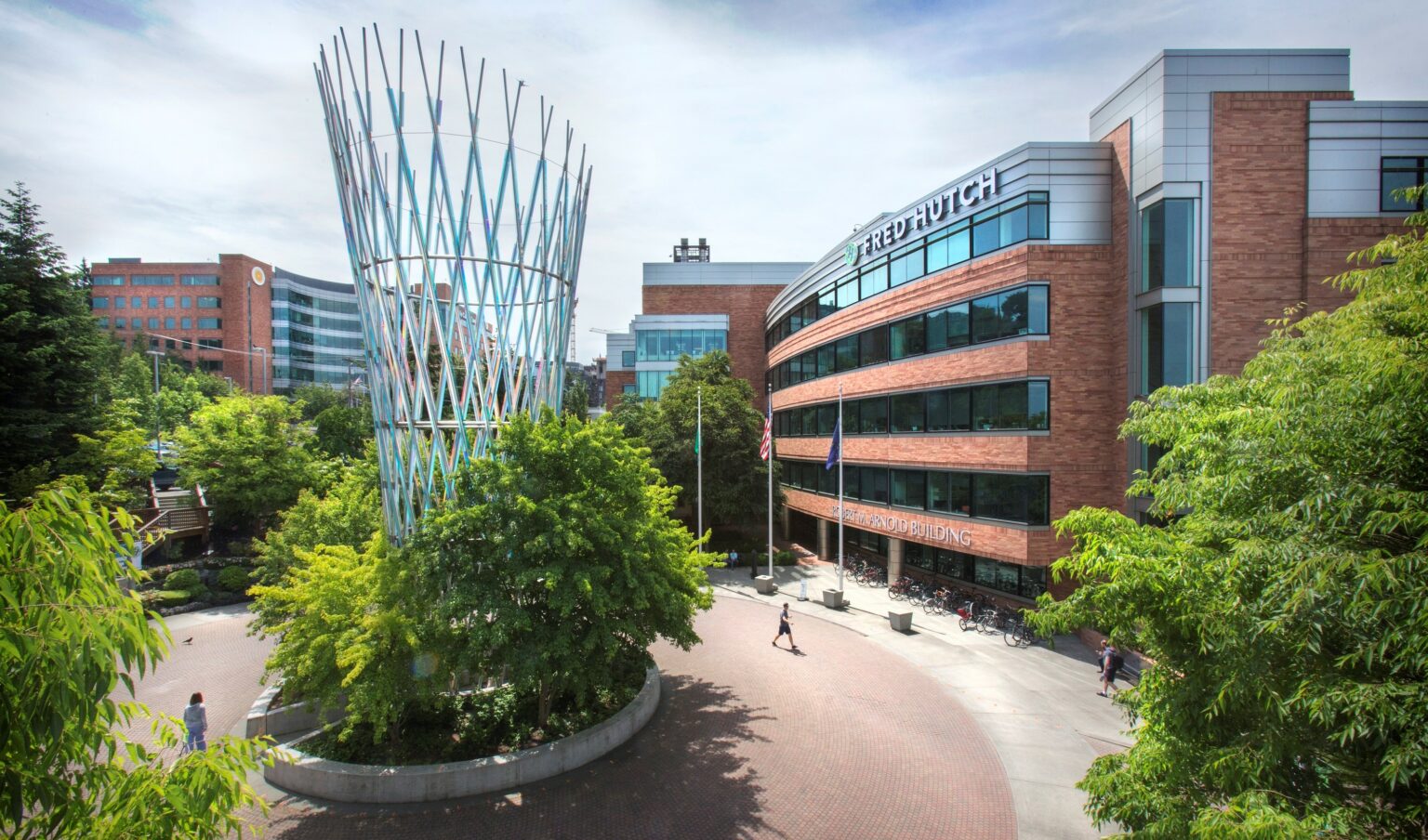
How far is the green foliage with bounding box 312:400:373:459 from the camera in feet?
138

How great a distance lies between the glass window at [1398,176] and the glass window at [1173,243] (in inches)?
222

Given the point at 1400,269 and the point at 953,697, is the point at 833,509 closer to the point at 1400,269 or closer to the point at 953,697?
the point at 953,697

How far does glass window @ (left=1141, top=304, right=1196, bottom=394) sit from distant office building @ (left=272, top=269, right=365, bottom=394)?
79511 millimetres

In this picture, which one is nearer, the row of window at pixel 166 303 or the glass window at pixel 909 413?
the glass window at pixel 909 413

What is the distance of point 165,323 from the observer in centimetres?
8256

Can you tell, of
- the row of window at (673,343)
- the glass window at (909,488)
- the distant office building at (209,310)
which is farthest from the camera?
the distant office building at (209,310)

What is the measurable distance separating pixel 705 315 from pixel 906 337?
97.1 feet

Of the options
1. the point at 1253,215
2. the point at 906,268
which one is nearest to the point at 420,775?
the point at 906,268

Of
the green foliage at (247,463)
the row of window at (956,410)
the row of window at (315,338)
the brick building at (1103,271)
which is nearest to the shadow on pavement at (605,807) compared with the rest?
the brick building at (1103,271)

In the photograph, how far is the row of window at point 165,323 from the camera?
8212 centimetres

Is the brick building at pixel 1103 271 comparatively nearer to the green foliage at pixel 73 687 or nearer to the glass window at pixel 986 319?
the glass window at pixel 986 319

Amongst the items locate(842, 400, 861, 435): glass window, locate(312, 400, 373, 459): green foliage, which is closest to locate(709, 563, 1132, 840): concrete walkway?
locate(842, 400, 861, 435): glass window

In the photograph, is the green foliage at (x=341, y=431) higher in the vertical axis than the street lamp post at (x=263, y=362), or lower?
lower

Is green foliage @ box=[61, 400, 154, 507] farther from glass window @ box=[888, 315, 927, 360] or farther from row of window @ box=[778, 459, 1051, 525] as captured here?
glass window @ box=[888, 315, 927, 360]
